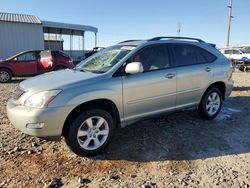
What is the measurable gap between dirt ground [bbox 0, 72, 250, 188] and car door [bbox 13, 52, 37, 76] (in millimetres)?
8600

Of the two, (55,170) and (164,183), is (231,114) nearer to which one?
(164,183)

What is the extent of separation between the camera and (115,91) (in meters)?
4.12

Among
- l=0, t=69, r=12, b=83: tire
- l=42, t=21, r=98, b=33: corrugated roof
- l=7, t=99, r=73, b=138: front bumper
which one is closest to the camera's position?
l=7, t=99, r=73, b=138: front bumper

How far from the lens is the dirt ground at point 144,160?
341 centimetres

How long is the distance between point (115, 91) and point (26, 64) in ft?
34.1

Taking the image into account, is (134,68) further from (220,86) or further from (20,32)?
(20,32)

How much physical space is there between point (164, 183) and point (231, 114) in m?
3.78

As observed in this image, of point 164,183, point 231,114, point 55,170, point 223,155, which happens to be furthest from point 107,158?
point 231,114

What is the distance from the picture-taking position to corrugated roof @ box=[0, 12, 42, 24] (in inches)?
766

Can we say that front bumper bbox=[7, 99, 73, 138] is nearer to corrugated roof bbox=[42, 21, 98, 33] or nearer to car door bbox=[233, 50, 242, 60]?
corrugated roof bbox=[42, 21, 98, 33]

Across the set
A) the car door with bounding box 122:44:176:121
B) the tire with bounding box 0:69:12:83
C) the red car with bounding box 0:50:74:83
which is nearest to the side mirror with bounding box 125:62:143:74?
the car door with bounding box 122:44:176:121

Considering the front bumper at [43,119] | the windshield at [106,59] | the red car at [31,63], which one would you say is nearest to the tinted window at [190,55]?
the windshield at [106,59]

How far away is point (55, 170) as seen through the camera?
3.67 meters

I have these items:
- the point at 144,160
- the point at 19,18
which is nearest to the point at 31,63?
the point at 19,18
